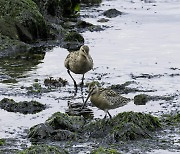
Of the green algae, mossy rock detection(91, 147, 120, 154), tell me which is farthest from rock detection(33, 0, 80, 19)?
mossy rock detection(91, 147, 120, 154)

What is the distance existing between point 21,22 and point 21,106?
8.46m

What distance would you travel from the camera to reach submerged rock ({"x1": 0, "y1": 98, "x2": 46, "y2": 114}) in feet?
48.4

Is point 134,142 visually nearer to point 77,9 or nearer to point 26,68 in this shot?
point 26,68

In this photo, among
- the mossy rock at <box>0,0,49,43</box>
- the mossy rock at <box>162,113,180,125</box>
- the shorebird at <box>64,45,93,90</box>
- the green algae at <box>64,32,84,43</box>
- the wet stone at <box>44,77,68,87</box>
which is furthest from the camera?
the green algae at <box>64,32,84,43</box>

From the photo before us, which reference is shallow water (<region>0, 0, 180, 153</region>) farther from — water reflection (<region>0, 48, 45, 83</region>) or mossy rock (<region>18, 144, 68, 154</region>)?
mossy rock (<region>18, 144, 68, 154</region>)

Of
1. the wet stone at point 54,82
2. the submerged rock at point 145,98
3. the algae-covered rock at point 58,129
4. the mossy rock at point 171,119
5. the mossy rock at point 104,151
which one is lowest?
the wet stone at point 54,82

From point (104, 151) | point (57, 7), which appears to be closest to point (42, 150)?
point (104, 151)

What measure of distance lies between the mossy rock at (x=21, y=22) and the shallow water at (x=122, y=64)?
1425 millimetres

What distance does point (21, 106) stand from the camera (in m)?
14.9

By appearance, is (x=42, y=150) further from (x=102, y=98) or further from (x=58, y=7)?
(x=58, y=7)

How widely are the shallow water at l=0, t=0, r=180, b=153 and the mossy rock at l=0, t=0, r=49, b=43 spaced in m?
1.43

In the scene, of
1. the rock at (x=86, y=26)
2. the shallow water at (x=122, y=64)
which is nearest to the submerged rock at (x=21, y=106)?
the shallow water at (x=122, y=64)

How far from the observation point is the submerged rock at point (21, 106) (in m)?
14.8

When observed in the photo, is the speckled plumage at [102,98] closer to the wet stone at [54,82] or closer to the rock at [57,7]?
the wet stone at [54,82]
